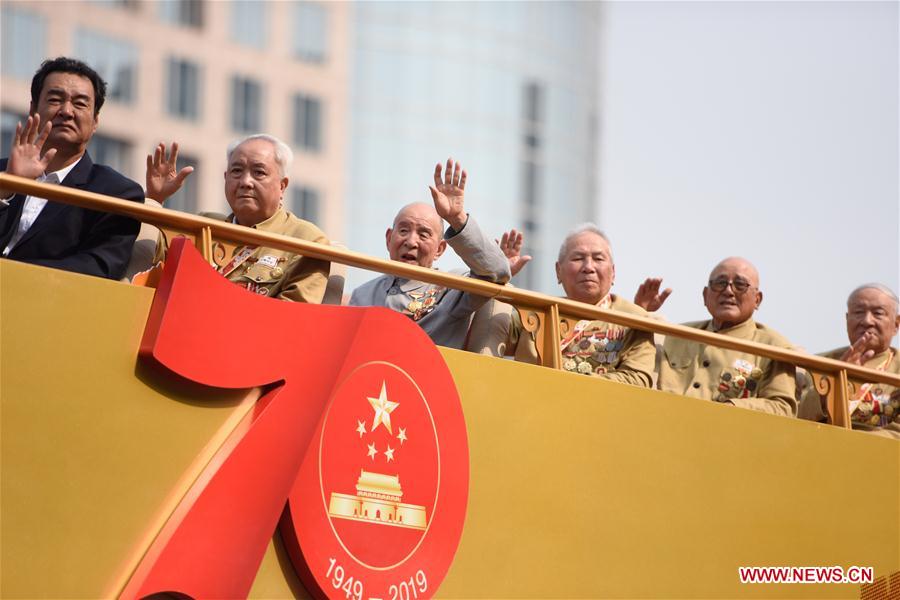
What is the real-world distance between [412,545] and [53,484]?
1.38 metres

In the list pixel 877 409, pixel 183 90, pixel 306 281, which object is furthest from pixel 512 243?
pixel 183 90

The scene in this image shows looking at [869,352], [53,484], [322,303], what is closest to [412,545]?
[322,303]

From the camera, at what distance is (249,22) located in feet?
104

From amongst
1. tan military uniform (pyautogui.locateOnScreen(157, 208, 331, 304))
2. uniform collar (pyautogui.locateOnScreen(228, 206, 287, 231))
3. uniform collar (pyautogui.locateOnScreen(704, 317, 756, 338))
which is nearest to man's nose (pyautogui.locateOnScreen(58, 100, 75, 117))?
tan military uniform (pyautogui.locateOnScreen(157, 208, 331, 304))

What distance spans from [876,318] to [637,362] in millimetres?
1677

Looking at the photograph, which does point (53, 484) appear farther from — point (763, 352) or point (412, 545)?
point (763, 352)

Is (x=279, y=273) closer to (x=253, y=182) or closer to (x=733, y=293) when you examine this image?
(x=253, y=182)

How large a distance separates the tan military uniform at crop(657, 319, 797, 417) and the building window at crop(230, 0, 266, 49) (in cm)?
2543

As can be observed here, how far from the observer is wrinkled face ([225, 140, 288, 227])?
6.04 meters

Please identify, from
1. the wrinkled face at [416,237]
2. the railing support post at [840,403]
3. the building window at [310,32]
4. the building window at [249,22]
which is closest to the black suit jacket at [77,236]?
the wrinkled face at [416,237]

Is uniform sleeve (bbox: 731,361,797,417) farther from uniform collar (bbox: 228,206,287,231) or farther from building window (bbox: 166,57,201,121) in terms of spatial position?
building window (bbox: 166,57,201,121)

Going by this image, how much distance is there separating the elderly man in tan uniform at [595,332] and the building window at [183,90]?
24491 mm

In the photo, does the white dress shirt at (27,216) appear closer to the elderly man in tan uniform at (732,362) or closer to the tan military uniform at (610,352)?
the tan military uniform at (610,352)

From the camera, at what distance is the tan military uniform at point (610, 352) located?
6422 millimetres
